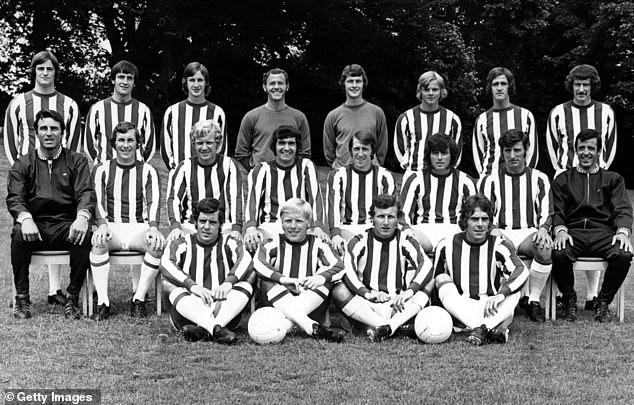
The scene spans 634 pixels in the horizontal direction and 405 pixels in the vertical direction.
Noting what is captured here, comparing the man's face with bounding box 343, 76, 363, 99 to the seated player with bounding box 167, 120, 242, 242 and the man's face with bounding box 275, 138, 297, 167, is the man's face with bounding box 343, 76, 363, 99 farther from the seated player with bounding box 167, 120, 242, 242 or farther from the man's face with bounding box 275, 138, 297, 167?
the seated player with bounding box 167, 120, 242, 242

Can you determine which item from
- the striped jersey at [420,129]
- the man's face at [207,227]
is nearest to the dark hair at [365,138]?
the striped jersey at [420,129]

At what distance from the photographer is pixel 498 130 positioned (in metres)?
6.36

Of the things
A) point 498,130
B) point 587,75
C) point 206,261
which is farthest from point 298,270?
point 587,75

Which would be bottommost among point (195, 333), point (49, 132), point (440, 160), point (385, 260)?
point (195, 333)

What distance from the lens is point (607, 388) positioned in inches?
161

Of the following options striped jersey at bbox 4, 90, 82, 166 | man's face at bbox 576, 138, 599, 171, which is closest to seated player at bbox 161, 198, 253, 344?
striped jersey at bbox 4, 90, 82, 166

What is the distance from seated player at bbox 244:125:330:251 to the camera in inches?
229

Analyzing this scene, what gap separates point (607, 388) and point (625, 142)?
18.6m

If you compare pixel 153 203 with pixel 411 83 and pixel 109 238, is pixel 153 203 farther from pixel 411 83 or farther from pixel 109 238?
pixel 411 83

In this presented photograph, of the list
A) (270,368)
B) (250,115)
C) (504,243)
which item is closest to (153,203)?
(250,115)

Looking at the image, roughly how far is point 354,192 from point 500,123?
137cm

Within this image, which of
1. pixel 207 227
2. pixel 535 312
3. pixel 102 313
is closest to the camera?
pixel 207 227

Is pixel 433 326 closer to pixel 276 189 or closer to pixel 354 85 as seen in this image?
pixel 276 189

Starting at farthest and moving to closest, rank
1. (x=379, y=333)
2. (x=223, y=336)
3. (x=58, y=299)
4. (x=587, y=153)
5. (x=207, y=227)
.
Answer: (x=58, y=299) → (x=587, y=153) → (x=207, y=227) → (x=379, y=333) → (x=223, y=336)
